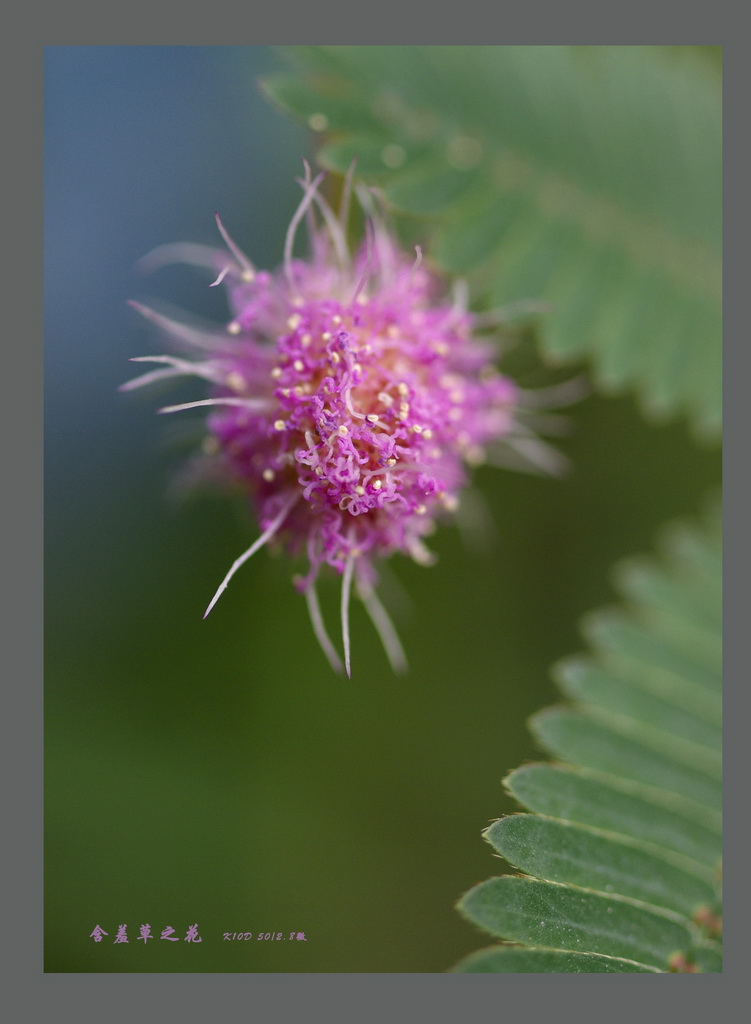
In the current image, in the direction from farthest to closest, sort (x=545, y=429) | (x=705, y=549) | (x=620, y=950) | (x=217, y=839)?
(x=705, y=549) < (x=545, y=429) < (x=217, y=839) < (x=620, y=950)

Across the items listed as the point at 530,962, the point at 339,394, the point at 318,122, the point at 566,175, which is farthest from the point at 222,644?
the point at 566,175

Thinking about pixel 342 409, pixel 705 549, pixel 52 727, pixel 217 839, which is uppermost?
pixel 342 409

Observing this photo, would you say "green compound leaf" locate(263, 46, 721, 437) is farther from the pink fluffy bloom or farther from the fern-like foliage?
the fern-like foliage

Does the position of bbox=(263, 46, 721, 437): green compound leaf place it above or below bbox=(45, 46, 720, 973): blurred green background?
above

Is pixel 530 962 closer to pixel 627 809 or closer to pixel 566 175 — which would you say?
pixel 627 809

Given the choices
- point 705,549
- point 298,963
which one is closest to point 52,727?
point 298,963

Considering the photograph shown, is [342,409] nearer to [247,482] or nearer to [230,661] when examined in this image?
[247,482]

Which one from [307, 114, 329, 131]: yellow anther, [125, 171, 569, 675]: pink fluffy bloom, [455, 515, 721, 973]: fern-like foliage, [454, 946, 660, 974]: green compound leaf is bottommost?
[454, 946, 660, 974]: green compound leaf

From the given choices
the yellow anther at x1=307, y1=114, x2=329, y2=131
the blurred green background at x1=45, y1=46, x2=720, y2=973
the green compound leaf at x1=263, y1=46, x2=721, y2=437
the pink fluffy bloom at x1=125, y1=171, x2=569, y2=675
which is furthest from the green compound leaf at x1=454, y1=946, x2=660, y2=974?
the yellow anther at x1=307, y1=114, x2=329, y2=131
